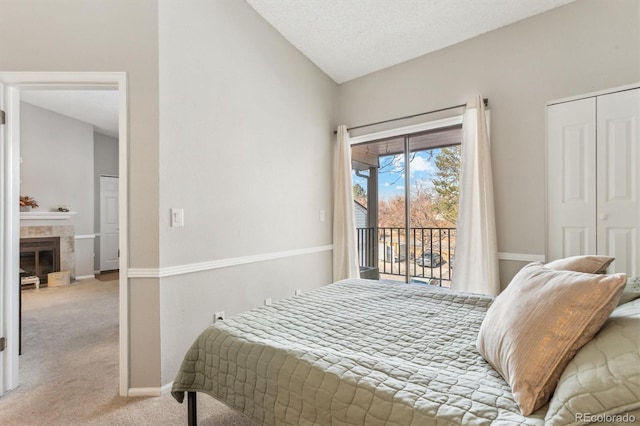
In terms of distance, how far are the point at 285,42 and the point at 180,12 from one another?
1246 mm

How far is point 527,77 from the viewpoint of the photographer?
8.68ft

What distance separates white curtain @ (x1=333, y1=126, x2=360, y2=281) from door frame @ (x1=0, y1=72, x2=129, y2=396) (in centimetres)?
226

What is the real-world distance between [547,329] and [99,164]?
27.4ft

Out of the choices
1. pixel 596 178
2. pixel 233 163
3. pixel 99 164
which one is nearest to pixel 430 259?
pixel 596 178

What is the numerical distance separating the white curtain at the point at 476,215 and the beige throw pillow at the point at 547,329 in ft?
5.62

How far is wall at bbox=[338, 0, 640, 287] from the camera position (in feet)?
7.53

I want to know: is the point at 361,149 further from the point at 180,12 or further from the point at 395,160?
the point at 180,12

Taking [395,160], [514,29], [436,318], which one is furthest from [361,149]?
[436,318]

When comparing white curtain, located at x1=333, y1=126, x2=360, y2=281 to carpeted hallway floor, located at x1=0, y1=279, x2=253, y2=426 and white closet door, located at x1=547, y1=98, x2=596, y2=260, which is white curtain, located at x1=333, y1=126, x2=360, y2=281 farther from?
carpeted hallway floor, located at x1=0, y1=279, x2=253, y2=426

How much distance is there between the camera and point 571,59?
245cm

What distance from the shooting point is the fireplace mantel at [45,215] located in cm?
556

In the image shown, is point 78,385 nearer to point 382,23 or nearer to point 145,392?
point 145,392

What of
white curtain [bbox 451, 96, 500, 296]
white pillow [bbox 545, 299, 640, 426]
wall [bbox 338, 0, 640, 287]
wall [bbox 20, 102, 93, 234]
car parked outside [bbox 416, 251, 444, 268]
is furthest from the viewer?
wall [bbox 20, 102, 93, 234]

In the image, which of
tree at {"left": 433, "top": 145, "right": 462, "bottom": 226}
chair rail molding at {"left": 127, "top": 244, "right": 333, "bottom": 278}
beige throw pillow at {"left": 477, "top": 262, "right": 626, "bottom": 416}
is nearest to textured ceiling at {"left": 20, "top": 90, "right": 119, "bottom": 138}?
chair rail molding at {"left": 127, "top": 244, "right": 333, "bottom": 278}
